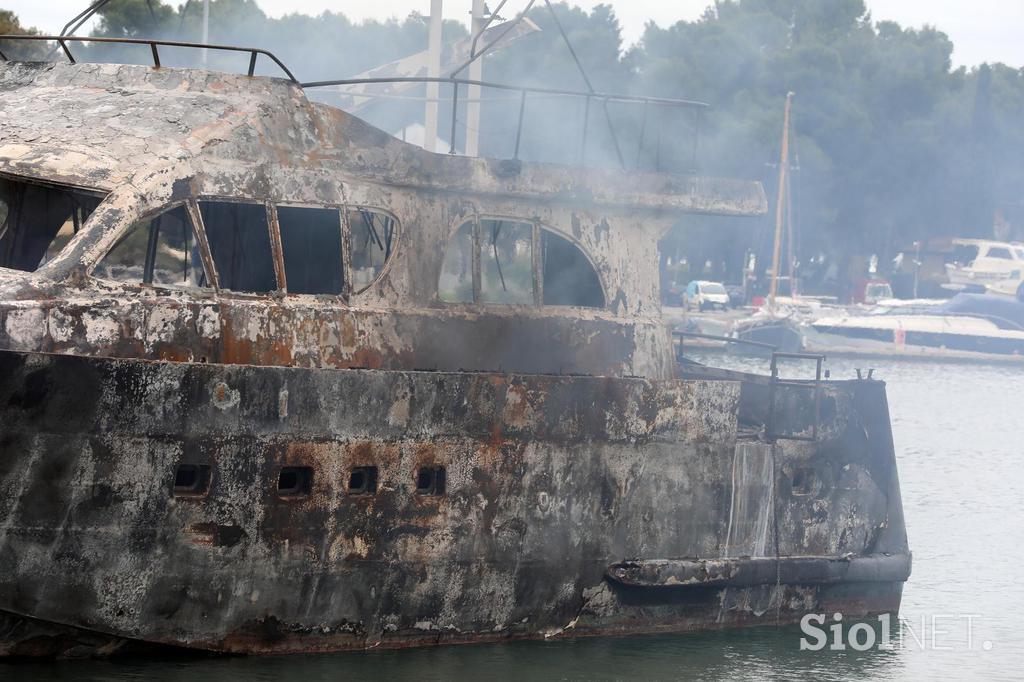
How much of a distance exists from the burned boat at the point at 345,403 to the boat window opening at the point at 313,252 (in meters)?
0.02

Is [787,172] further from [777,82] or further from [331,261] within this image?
[331,261]

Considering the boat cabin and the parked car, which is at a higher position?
the boat cabin

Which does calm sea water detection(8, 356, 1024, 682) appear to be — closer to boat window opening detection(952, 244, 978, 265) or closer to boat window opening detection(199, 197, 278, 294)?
boat window opening detection(199, 197, 278, 294)

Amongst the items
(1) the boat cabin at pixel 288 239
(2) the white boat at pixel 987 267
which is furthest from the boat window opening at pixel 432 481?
(2) the white boat at pixel 987 267

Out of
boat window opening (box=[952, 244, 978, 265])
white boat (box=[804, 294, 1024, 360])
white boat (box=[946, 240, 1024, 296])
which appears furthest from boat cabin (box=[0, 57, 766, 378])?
boat window opening (box=[952, 244, 978, 265])

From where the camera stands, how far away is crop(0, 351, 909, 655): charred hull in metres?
9.33

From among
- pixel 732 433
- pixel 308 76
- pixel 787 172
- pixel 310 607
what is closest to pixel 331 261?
pixel 310 607

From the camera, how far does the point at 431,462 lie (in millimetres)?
10555

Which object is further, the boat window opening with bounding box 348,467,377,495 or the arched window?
the arched window

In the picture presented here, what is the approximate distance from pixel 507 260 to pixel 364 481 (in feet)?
7.74

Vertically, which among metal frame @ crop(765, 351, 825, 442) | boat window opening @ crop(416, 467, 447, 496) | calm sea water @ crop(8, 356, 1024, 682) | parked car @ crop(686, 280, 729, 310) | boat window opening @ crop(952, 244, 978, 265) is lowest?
calm sea water @ crop(8, 356, 1024, 682)

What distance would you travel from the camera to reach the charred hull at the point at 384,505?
9.33m

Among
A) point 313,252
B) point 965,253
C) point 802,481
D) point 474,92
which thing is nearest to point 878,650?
point 802,481

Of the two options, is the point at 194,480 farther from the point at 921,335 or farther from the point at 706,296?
the point at 706,296
